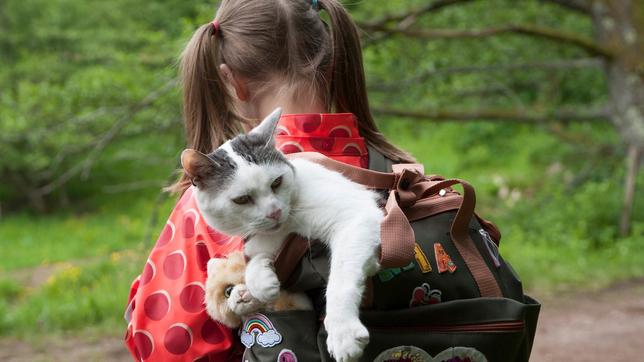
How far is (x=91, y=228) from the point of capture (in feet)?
37.6

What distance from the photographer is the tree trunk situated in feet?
21.5

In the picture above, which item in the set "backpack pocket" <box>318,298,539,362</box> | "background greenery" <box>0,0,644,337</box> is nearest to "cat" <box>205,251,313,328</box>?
"backpack pocket" <box>318,298,539,362</box>

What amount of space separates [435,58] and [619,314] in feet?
9.01

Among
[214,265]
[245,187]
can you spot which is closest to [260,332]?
[214,265]

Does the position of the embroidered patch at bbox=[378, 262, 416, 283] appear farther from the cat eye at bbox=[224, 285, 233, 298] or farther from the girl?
the girl

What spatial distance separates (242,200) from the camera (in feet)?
5.27

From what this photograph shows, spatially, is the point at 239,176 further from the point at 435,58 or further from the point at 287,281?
the point at 435,58

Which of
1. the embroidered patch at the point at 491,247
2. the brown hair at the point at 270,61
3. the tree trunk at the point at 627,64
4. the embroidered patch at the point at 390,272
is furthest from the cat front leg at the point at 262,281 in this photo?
the tree trunk at the point at 627,64

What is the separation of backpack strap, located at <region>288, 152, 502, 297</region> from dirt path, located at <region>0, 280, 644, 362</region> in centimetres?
296

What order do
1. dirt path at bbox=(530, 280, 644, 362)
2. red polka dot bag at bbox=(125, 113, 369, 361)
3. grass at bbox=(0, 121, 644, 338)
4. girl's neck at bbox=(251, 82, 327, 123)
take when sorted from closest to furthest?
red polka dot bag at bbox=(125, 113, 369, 361)
girl's neck at bbox=(251, 82, 327, 123)
dirt path at bbox=(530, 280, 644, 362)
grass at bbox=(0, 121, 644, 338)

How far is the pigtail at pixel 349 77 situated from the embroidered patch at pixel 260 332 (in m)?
0.68

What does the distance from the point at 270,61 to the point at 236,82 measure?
11 cm

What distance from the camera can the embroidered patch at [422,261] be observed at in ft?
4.75

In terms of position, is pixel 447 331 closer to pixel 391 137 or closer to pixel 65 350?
pixel 65 350
